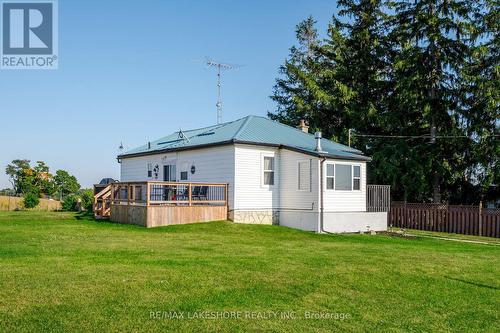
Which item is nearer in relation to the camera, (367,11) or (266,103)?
(367,11)

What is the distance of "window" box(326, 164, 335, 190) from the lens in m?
20.0

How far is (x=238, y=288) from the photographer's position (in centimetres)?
742

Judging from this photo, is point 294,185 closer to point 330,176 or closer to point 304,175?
point 304,175

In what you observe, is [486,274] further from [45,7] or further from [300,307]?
[45,7]

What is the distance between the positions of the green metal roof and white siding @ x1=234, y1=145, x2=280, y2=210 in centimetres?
44

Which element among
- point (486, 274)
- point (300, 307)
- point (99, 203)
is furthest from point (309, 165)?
point (300, 307)

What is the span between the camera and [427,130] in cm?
3052

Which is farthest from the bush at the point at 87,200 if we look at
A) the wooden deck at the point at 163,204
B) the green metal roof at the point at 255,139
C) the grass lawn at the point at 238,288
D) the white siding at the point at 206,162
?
the grass lawn at the point at 238,288

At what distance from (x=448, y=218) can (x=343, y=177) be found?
24.1 ft

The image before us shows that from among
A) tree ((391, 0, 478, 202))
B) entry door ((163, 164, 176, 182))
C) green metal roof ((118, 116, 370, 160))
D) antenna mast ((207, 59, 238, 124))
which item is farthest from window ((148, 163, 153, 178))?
tree ((391, 0, 478, 202))

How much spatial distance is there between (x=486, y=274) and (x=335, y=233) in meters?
10.0

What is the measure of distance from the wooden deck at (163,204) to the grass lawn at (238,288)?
5299 mm

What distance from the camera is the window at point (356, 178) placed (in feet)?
69.4

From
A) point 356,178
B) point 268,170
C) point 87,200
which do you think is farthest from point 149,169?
point 356,178
